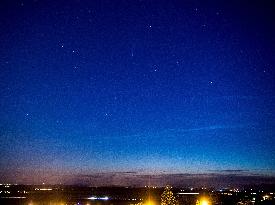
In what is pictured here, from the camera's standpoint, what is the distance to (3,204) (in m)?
139

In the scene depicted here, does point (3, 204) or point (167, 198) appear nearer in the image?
point (167, 198)

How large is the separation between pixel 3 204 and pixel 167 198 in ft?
347

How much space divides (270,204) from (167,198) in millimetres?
30947

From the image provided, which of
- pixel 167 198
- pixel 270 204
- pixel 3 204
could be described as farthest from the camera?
pixel 3 204

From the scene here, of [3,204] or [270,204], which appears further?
[3,204]

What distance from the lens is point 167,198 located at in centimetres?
5388

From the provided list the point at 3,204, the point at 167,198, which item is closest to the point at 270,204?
the point at 167,198

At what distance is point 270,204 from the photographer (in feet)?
242

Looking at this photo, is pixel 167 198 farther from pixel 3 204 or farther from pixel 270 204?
pixel 3 204

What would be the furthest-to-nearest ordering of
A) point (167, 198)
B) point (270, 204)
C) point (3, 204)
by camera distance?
point (3, 204)
point (270, 204)
point (167, 198)
